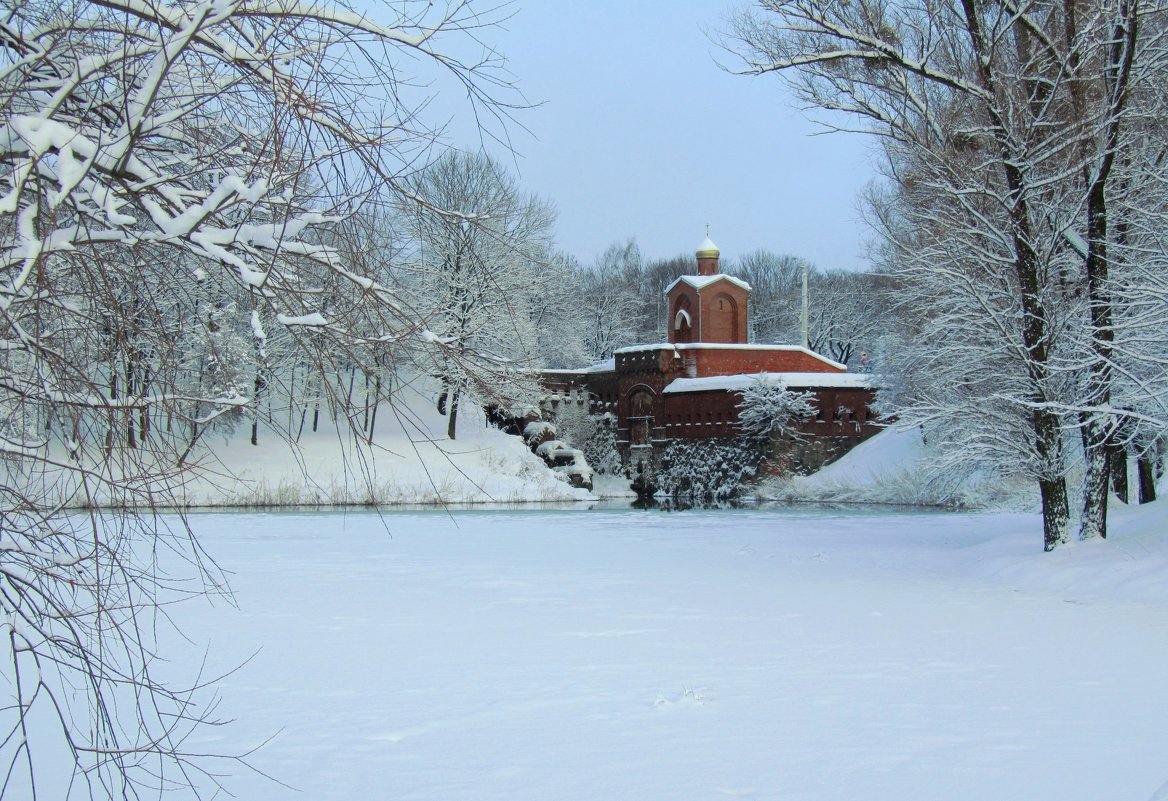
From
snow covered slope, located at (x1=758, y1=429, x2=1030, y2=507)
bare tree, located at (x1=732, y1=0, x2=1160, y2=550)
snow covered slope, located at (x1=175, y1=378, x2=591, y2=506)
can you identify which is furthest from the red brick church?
bare tree, located at (x1=732, y1=0, x2=1160, y2=550)

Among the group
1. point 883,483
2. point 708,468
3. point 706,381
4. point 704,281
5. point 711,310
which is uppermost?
point 704,281

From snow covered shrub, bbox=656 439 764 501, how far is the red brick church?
17.5 inches

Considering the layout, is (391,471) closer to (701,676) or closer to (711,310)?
(711,310)

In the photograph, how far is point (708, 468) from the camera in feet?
115

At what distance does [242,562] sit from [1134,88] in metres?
10.4

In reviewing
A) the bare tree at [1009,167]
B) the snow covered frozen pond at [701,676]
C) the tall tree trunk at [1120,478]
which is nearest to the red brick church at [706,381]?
the tall tree trunk at [1120,478]

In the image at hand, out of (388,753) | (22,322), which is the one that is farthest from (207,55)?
(388,753)

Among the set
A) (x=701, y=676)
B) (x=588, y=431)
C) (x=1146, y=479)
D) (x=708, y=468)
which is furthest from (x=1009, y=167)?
(x=588, y=431)

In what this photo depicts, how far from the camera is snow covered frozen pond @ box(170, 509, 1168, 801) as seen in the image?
4.49 m

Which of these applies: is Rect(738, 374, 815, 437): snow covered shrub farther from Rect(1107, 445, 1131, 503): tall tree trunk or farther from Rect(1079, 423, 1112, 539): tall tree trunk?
Rect(1079, 423, 1112, 539): tall tree trunk

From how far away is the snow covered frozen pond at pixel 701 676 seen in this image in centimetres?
449

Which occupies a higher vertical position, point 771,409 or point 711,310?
point 711,310

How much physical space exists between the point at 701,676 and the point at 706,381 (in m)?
30.8

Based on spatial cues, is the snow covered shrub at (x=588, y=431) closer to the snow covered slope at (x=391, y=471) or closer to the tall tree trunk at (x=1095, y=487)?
the snow covered slope at (x=391, y=471)
